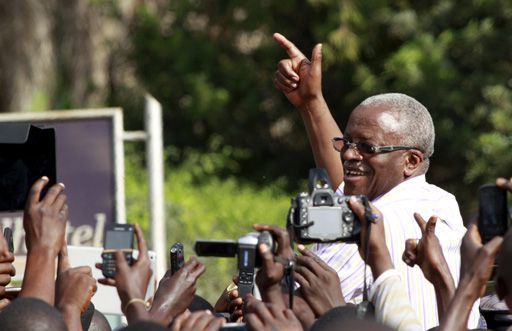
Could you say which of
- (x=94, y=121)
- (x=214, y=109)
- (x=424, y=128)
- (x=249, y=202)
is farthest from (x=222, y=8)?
(x=424, y=128)

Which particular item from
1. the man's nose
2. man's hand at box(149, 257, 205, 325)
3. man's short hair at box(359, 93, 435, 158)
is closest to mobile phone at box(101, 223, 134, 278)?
man's hand at box(149, 257, 205, 325)

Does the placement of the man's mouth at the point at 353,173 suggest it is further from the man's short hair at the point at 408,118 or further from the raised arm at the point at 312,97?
the raised arm at the point at 312,97

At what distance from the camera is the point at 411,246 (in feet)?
14.2

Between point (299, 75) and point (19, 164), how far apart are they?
56.9 inches

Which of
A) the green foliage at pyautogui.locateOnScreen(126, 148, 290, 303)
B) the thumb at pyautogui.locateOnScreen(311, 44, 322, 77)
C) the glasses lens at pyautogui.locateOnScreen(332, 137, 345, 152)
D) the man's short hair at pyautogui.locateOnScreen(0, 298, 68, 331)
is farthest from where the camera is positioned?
the green foliage at pyautogui.locateOnScreen(126, 148, 290, 303)

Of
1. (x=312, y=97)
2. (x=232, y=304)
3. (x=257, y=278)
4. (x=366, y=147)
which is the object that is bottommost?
(x=232, y=304)

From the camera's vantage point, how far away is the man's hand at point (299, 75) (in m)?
5.79

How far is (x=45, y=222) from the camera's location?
421cm

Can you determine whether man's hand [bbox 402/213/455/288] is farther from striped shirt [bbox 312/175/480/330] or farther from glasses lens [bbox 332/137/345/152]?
glasses lens [bbox 332/137/345/152]

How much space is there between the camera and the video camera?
4.95 m

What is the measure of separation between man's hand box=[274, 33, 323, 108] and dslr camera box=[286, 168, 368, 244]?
162cm

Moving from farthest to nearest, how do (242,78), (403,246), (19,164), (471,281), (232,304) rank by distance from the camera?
(242,78) < (232,304) < (403,246) < (19,164) < (471,281)

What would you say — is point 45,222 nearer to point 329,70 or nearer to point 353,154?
point 353,154

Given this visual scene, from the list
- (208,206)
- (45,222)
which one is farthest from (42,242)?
(208,206)
